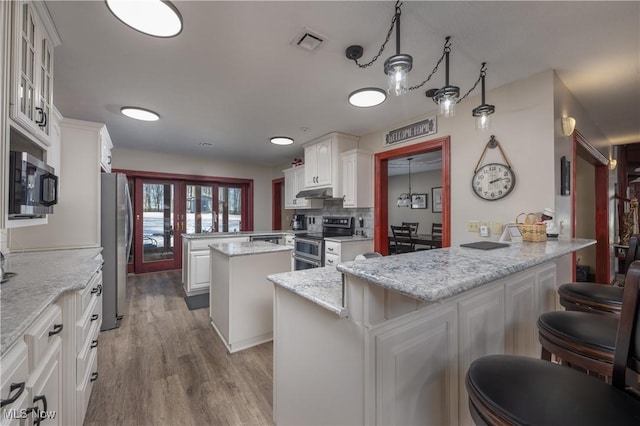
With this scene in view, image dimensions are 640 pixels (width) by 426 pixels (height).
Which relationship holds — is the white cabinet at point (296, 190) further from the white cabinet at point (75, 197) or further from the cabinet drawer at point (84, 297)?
the cabinet drawer at point (84, 297)

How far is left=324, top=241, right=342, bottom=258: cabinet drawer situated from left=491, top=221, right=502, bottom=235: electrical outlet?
1.78 metres

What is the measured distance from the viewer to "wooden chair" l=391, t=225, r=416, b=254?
198 inches

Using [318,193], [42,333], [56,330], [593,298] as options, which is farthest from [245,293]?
[593,298]

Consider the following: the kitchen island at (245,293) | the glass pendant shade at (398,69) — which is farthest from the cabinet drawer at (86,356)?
the glass pendant shade at (398,69)

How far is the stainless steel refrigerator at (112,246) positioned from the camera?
109 inches

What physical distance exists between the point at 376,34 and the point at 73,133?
2.80 meters

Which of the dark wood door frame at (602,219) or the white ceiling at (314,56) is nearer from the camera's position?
the white ceiling at (314,56)

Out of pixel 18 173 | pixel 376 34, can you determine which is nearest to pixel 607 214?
pixel 376 34

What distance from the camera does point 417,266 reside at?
1.04m

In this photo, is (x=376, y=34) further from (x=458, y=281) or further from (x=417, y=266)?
(x=458, y=281)

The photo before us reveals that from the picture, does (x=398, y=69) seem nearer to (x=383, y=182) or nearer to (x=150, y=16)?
(x=150, y=16)

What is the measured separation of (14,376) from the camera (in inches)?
32.7

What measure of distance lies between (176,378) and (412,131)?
11.1ft

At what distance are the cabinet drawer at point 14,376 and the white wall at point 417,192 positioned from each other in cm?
740
